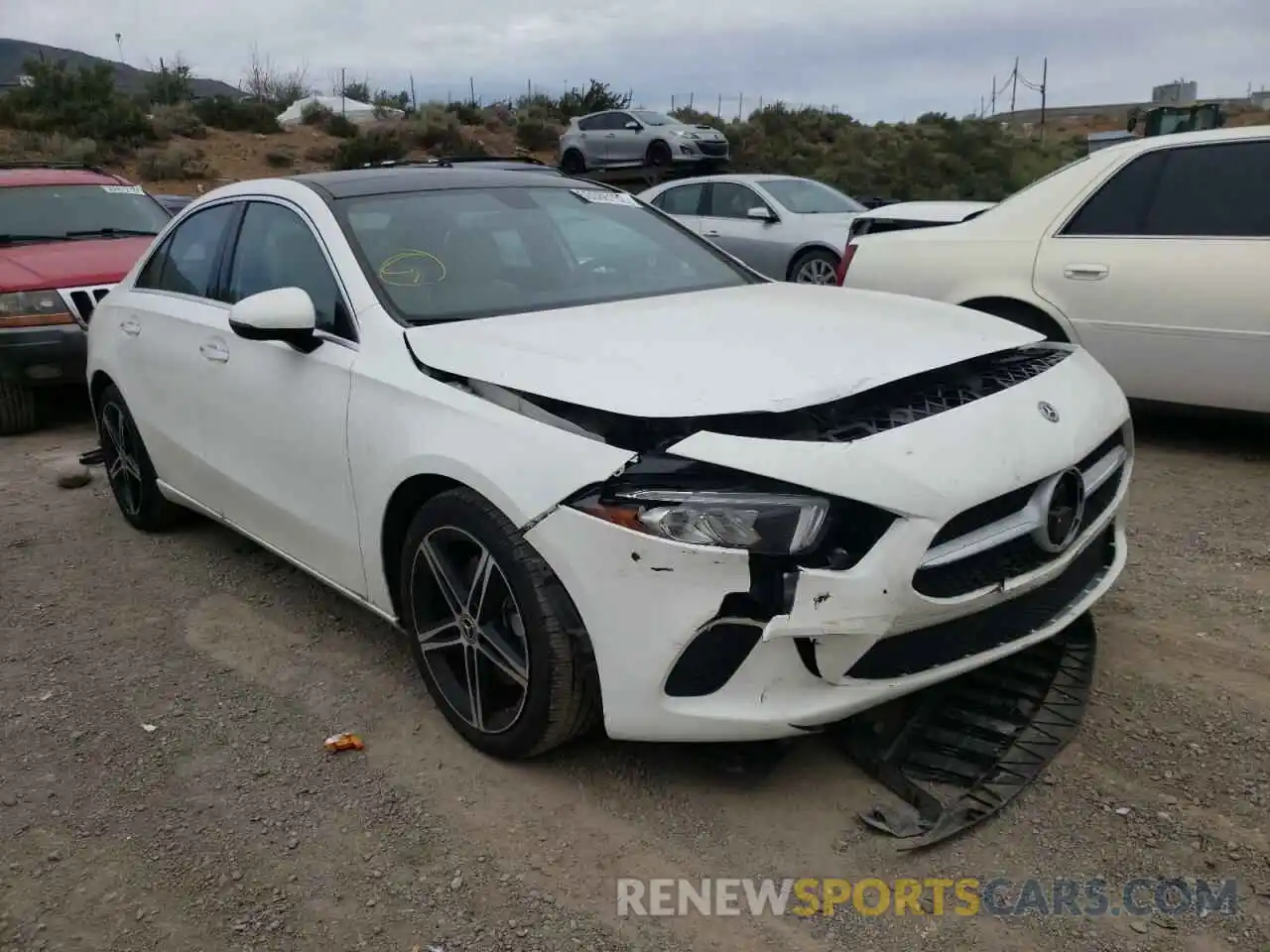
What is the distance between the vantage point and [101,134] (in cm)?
2695

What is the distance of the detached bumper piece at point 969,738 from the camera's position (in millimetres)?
2600

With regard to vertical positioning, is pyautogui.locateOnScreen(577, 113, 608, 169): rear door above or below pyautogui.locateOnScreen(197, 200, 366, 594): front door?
above

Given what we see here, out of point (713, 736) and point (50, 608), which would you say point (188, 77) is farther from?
point (713, 736)

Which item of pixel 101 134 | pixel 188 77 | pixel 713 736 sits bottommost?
pixel 713 736

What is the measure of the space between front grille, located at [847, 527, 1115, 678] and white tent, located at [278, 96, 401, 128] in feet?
106

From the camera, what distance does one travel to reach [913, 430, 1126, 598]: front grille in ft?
8.05

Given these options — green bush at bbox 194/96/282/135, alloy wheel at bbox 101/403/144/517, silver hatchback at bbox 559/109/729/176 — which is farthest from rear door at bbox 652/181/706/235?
green bush at bbox 194/96/282/135

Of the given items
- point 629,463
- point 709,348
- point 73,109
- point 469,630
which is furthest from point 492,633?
point 73,109

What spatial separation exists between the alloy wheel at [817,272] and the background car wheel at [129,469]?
7.15m

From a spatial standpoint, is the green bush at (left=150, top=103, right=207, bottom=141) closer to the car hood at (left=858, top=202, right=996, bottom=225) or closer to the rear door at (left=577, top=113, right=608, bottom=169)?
the rear door at (left=577, top=113, right=608, bottom=169)

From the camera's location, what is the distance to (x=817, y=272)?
1087cm

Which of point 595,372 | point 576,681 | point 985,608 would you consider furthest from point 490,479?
point 985,608

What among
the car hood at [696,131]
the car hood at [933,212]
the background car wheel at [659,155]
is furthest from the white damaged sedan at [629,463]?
the car hood at [696,131]

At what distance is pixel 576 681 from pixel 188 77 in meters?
38.0
